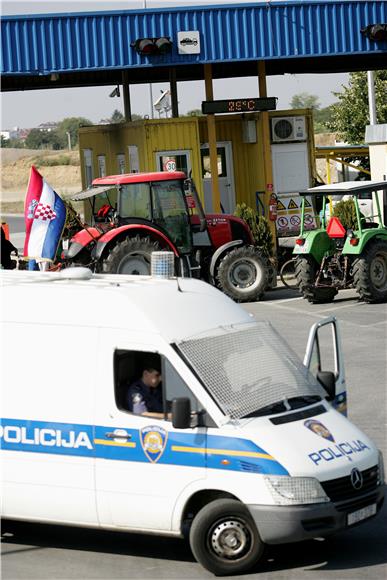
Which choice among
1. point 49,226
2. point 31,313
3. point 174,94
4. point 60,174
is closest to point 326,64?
point 174,94

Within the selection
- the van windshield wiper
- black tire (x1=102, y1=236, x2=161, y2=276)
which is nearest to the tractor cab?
black tire (x1=102, y1=236, x2=161, y2=276)

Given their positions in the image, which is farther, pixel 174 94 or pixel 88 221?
pixel 174 94

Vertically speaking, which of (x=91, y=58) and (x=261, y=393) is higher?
(x=91, y=58)

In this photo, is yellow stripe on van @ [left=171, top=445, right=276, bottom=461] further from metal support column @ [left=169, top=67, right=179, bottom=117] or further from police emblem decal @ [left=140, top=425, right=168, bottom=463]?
metal support column @ [left=169, top=67, right=179, bottom=117]

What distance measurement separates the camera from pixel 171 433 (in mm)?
8375

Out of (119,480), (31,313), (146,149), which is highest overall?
(146,149)

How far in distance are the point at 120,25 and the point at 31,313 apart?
17880 millimetres

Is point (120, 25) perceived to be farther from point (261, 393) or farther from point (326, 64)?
point (261, 393)

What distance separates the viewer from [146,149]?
27.8 metres

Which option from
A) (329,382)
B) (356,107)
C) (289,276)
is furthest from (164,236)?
(356,107)

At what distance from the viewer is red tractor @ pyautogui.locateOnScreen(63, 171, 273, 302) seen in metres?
21.2

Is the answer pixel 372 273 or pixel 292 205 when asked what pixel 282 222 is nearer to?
pixel 292 205

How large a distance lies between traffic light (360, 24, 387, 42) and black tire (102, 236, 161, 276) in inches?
340

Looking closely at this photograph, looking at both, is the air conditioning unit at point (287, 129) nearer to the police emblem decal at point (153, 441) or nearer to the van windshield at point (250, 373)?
the van windshield at point (250, 373)
